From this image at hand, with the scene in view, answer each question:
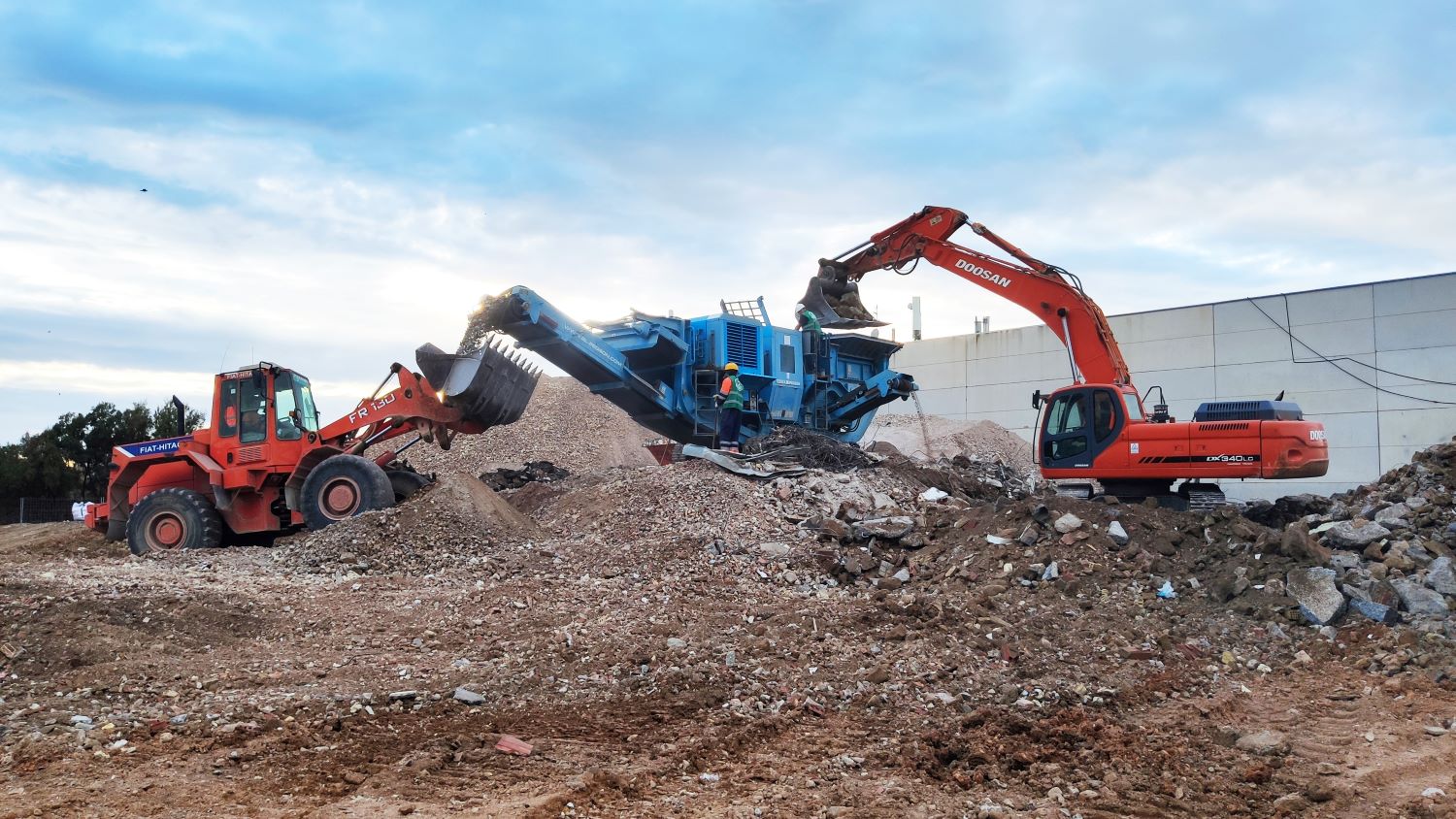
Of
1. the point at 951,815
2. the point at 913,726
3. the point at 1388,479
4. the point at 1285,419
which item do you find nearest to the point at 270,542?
the point at 913,726

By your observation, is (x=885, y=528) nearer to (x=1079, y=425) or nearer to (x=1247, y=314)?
(x=1079, y=425)

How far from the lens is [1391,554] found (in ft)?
29.7

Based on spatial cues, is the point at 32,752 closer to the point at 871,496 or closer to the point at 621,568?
the point at 621,568

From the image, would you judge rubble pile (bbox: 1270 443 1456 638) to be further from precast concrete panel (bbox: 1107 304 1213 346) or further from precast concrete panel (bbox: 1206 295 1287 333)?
precast concrete panel (bbox: 1107 304 1213 346)

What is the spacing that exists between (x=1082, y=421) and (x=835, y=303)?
16.9 feet

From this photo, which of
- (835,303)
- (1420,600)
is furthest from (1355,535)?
(835,303)

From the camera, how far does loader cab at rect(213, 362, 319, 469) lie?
1262 cm

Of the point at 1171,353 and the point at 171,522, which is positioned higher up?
the point at 1171,353

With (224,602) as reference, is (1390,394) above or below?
above

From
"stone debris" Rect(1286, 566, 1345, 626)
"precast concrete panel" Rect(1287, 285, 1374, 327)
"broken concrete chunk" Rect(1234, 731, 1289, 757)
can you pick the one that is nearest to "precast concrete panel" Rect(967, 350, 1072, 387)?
"precast concrete panel" Rect(1287, 285, 1374, 327)

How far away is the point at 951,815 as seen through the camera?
15.8ft

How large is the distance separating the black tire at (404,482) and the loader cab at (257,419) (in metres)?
1.04

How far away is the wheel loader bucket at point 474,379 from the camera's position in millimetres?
12938

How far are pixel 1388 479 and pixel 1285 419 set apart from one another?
61.9 inches
